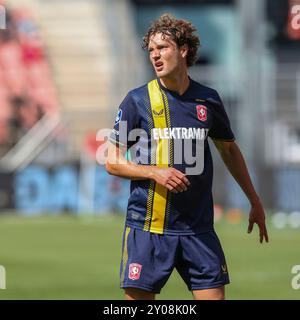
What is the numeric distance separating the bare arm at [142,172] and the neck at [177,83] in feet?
1.70

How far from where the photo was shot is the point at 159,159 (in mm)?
6844

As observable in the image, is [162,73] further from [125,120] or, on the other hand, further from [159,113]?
[125,120]

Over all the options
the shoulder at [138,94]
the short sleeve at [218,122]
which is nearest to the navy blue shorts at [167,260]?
the short sleeve at [218,122]

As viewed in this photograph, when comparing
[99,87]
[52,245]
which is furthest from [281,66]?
[52,245]

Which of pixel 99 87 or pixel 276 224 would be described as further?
pixel 99 87

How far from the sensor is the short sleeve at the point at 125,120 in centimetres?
681

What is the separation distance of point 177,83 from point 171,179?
0.74 m

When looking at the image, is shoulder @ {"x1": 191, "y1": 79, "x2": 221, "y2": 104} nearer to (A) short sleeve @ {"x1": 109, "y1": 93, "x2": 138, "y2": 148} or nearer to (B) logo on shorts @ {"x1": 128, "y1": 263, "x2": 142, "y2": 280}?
(A) short sleeve @ {"x1": 109, "y1": 93, "x2": 138, "y2": 148}

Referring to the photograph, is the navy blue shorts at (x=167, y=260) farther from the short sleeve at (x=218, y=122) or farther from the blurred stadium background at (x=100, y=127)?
the blurred stadium background at (x=100, y=127)

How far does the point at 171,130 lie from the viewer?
6.83 meters

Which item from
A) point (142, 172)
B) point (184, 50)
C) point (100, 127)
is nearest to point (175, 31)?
point (184, 50)

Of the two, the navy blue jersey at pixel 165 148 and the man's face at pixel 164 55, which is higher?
the man's face at pixel 164 55
